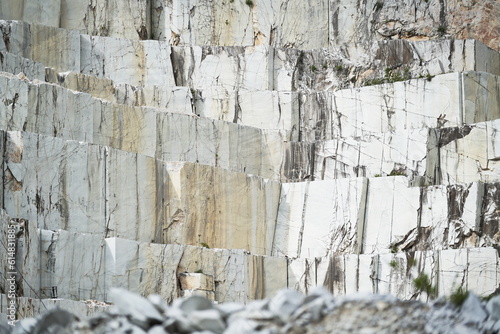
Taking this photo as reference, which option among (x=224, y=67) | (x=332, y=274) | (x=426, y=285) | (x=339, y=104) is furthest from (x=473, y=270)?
(x=224, y=67)

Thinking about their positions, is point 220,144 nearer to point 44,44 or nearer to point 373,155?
point 373,155

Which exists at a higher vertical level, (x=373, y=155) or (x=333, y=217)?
(x=373, y=155)

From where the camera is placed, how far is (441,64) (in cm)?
2800

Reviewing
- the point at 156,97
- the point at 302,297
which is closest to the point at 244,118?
the point at 156,97

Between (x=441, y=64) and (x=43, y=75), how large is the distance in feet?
31.0

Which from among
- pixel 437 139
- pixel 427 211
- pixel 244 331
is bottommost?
pixel 244 331

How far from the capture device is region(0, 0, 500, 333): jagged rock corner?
2189cm

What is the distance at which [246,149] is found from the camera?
87.6 feet

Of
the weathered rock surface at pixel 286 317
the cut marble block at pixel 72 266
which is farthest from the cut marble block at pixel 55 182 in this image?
the weathered rock surface at pixel 286 317

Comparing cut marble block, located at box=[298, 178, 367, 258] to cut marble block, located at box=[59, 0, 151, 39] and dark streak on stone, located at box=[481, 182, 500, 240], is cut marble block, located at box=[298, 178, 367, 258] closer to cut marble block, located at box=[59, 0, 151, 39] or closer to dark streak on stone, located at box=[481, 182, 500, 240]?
dark streak on stone, located at box=[481, 182, 500, 240]

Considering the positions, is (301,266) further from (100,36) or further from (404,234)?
(100,36)

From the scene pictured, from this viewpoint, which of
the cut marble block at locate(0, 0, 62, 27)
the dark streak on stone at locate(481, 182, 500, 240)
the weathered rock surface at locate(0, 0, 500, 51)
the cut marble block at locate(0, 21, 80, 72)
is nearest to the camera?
the dark streak on stone at locate(481, 182, 500, 240)

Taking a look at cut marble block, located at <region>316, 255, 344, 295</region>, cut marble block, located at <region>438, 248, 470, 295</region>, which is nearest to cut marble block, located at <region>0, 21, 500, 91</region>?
cut marble block, located at <region>316, 255, 344, 295</region>

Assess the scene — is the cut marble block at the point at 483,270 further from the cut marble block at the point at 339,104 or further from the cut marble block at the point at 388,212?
the cut marble block at the point at 339,104
